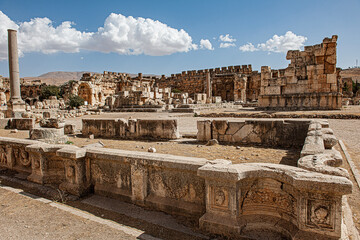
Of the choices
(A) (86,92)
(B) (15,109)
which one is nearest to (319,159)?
(B) (15,109)

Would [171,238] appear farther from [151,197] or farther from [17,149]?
[17,149]

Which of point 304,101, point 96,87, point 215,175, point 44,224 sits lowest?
point 44,224

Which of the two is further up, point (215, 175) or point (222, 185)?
point (215, 175)

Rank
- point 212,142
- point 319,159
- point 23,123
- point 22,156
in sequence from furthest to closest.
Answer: point 23,123, point 212,142, point 22,156, point 319,159

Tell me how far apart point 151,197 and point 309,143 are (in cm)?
249

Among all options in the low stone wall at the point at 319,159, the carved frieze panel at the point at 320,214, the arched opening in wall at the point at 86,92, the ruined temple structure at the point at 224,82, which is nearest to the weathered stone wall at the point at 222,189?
the carved frieze panel at the point at 320,214

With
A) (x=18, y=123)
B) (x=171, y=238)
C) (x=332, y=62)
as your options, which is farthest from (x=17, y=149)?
(x=332, y=62)

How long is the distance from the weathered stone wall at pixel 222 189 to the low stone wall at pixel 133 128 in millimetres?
2943

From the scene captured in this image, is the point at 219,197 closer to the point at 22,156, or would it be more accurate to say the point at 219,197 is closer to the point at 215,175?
the point at 215,175

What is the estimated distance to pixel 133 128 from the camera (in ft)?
Answer: 23.3

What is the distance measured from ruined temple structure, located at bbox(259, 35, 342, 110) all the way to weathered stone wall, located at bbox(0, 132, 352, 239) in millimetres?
14210

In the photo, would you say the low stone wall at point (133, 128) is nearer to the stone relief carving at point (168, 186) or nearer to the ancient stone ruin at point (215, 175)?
the ancient stone ruin at point (215, 175)

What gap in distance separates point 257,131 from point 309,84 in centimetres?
1176

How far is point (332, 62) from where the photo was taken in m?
14.6
